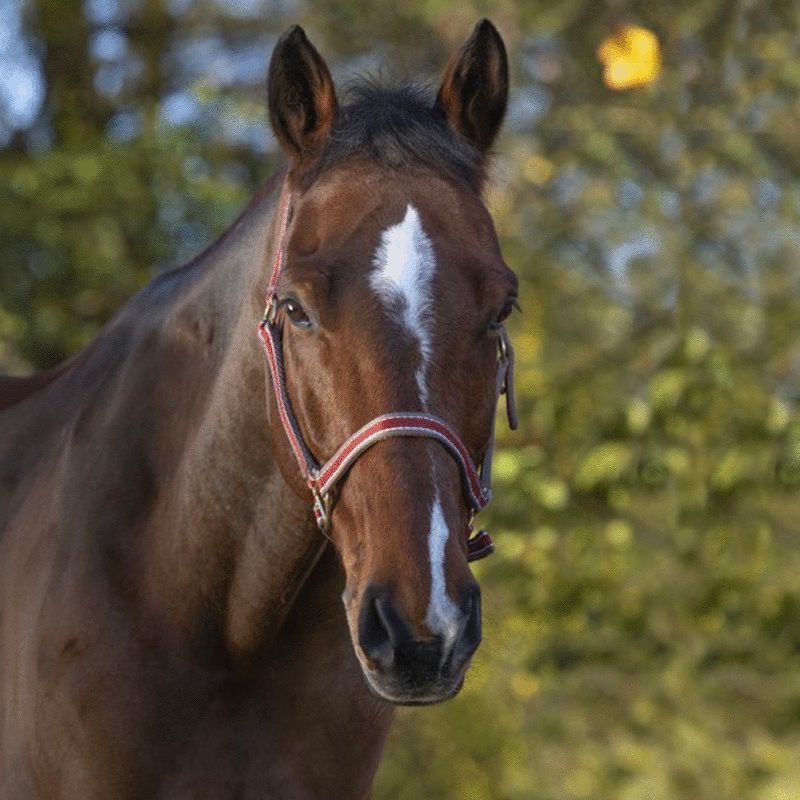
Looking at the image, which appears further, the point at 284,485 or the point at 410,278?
the point at 284,485

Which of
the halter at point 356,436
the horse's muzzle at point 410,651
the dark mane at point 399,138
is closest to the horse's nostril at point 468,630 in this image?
the horse's muzzle at point 410,651

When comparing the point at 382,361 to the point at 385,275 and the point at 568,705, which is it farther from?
the point at 568,705

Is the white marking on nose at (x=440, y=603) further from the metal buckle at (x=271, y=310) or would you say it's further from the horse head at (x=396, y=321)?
the metal buckle at (x=271, y=310)

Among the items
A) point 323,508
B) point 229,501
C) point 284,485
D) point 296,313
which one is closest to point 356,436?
point 323,508

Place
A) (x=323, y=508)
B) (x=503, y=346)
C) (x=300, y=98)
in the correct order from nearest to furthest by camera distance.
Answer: (x=323, y=508) < (x=503, y=346) < (x=300, y=98)

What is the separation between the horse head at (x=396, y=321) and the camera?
6.63 feet

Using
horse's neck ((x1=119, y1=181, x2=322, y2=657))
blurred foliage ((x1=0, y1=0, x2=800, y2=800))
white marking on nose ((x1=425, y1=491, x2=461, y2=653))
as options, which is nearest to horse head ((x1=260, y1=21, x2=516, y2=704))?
white marking on nose ((x1=425, y1=491, x2=461, y2=653))

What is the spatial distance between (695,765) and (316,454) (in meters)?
3.40

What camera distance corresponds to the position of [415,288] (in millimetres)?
2189

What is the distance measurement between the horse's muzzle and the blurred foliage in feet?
9.83

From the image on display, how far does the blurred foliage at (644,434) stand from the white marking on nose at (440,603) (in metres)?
2.94

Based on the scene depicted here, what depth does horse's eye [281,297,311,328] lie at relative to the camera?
7.53 feet

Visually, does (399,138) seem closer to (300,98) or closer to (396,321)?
(300,98)

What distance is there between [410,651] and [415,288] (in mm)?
590
